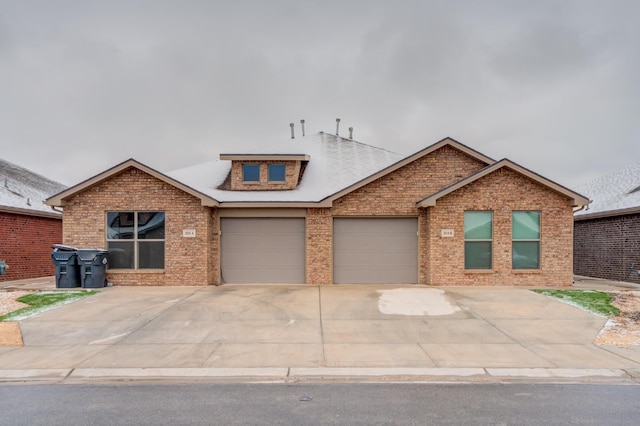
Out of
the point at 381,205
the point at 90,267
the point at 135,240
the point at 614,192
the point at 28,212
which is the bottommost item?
the point at 90,267

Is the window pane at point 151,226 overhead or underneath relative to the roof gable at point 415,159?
underneath

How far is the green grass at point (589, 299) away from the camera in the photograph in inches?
413

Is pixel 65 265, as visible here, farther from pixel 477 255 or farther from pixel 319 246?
pixel 477 255

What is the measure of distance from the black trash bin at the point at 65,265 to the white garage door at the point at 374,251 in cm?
812

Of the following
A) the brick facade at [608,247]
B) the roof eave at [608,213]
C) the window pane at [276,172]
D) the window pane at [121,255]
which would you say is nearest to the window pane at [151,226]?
the window pane at [121,255]

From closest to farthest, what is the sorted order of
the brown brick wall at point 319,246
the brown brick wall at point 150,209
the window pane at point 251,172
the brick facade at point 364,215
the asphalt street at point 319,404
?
1. the asphalt street at point 319,404
2. the brick facade at point 364,215
3. the brown brick wall at point 150,209
4. the brown brick wall at point 319,246
5. the window pane at point 251,172

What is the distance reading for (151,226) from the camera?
1464 centimetres

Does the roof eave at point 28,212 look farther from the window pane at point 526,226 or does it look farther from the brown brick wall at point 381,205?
the window pane at point 526,226

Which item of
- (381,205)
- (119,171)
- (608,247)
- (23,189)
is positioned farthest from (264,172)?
(608,247)

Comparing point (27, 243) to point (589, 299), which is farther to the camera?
point (27, 243)

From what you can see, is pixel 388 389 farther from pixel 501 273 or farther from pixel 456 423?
pixel 501 273

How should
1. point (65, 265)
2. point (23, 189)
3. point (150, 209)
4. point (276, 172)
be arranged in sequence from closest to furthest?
point (65, 265), point (150, 209), point (276, 172), point (23, 189)

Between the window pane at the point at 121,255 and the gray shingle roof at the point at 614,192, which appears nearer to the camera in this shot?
the window pane at the point at 121,255

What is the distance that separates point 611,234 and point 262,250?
13.1 m
